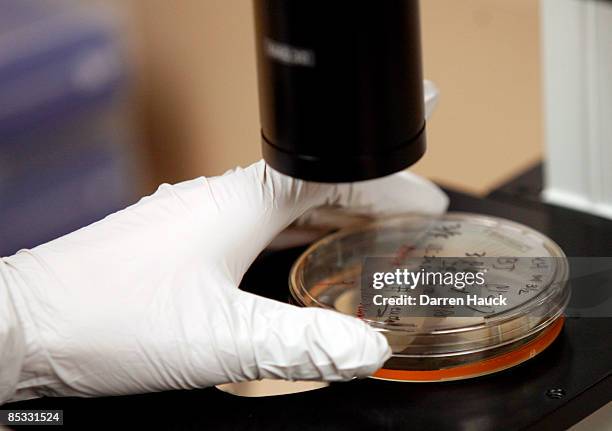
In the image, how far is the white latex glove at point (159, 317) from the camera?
0.82 m

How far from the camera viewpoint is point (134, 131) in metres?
2.22

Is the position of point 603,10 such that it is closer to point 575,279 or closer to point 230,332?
point 575,279

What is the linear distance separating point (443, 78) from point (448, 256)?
3.03 feet

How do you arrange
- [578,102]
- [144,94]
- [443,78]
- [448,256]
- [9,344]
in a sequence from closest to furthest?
[9,344] → [448,256] → [578,102] → [443,78] → [144,94]

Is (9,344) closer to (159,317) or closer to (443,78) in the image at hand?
(159,317)

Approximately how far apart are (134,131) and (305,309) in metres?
1.46

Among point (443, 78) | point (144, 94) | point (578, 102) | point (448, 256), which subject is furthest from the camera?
point (144, 94)

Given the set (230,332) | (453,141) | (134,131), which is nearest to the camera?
(230,332)

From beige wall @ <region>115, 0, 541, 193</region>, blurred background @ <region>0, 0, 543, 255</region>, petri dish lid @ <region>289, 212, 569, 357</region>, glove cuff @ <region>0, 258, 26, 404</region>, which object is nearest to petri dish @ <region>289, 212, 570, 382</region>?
petri dish lid @ <region>289, 212, 569, 357</region>

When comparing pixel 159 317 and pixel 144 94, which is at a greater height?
pixel 159 317

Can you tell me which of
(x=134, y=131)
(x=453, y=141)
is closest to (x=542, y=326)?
(x=453, y=141)

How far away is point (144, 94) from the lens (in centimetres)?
227

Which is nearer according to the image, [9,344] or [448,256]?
[9,344]

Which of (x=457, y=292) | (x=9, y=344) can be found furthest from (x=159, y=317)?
(x=457, y=292)
